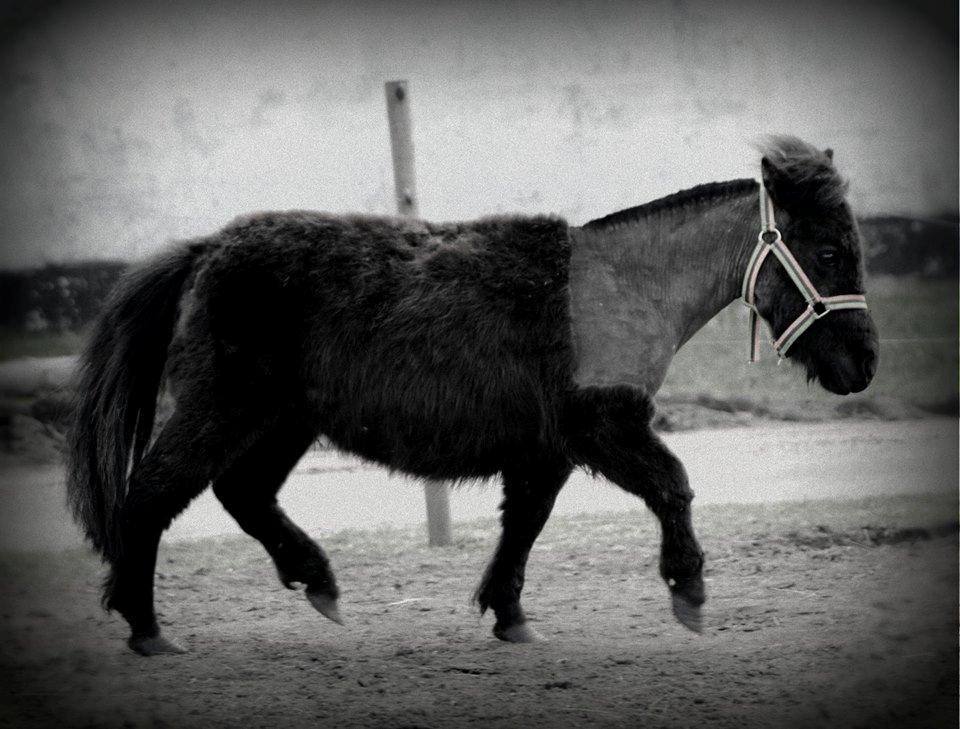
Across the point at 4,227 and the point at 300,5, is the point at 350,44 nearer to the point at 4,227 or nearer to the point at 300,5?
the point at 300,5

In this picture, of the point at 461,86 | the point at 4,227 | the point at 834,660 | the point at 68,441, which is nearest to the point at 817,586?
the point at 834,660

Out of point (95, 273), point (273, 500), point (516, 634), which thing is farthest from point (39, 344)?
point (516, 634)

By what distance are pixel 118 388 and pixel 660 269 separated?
229 cm

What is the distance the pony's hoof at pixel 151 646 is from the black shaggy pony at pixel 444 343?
0.01m

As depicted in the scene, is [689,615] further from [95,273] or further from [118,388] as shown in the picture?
[95,273]

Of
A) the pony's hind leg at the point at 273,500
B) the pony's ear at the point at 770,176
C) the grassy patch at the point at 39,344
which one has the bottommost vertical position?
the pony's hind leg at the point at 273,500

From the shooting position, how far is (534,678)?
13.7ft

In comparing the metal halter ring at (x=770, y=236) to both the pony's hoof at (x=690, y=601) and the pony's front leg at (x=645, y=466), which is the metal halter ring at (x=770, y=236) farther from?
the pony's hoof at (x=690, y=601)

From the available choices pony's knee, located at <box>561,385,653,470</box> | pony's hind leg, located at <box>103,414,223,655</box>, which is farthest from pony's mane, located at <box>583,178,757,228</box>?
pony's hind leg, located at <box>103,414,223,655</box>

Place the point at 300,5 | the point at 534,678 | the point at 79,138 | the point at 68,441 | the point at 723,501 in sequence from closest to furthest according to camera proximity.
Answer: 1. the point at 300,5
2. the point at 534,678
3. the point at 68,441
4. the point at 79,138
5. the point at 723,501

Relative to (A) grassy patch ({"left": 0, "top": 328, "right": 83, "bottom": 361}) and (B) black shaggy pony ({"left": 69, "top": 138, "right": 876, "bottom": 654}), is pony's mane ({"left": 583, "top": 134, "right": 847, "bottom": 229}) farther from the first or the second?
(A) grassy patch ({"left": 0, "top": 328, "right": 83, "bottom": 361})

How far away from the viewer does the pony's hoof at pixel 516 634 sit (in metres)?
4.72

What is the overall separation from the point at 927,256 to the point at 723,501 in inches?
87.3

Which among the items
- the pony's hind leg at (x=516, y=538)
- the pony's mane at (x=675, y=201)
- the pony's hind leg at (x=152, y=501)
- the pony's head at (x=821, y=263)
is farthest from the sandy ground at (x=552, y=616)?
the pony's mane at (x=675, y=201)
